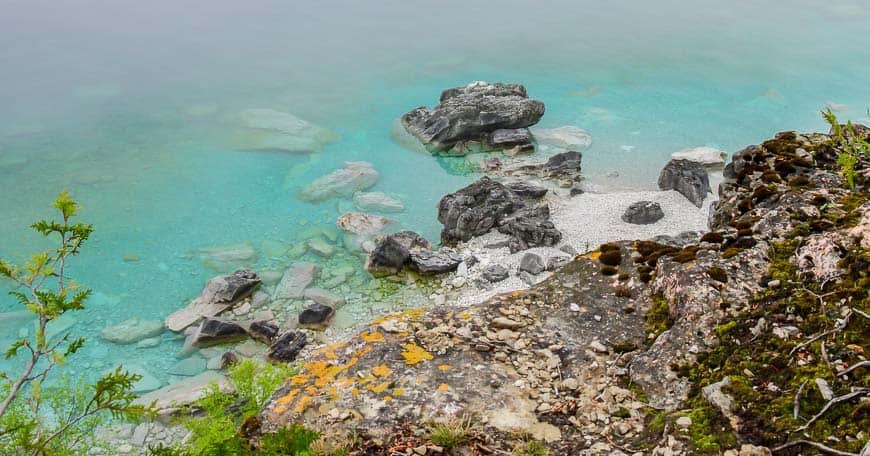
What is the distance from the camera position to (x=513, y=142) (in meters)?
35.7

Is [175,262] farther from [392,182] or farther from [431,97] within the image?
[431,97]

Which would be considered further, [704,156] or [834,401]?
[704,156]

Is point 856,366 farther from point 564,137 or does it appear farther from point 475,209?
point 564,137

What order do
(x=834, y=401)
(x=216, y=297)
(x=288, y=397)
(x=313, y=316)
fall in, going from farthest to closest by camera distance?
(x=216, y=297) → (x=313, y=316) → (x=288, y=397) → (x=834, y=401)

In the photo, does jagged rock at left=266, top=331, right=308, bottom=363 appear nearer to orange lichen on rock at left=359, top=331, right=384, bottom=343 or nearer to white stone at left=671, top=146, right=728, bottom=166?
orange lichen on rock at left=359, top=331, right=384, bottom=343

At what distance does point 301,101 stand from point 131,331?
71.3ft

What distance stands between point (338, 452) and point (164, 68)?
134 feet

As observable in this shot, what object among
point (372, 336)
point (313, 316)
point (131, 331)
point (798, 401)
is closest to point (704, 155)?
point (313, 316)

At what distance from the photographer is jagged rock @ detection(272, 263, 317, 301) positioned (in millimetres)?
23984

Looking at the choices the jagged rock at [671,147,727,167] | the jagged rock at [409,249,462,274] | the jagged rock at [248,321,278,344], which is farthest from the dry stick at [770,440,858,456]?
the jagged rock at [671,147,727,167]

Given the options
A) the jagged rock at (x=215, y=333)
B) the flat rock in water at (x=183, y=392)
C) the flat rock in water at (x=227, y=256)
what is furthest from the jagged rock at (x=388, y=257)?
the flat rock in water at (x=183, y=392)

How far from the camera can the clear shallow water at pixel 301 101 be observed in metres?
27.5

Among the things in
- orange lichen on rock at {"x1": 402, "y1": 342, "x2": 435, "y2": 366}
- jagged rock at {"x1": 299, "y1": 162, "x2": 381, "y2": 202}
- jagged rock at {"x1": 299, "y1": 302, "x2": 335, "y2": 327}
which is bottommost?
jagged rock at {"x1": 299, "y1": 302, "x2": 335, "y2": 327}

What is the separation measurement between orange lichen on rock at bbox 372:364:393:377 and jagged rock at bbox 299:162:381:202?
775 inches
